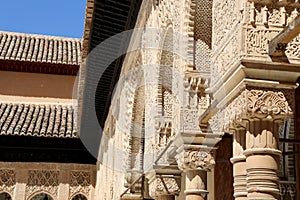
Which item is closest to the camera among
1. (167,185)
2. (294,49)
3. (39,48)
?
(294,49)

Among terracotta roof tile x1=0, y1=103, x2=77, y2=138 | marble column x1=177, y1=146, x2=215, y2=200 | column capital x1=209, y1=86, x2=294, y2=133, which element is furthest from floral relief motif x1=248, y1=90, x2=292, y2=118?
terracotta roof tile x1=0, y1=103, x2=77, y2=138

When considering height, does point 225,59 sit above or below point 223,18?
Result: below

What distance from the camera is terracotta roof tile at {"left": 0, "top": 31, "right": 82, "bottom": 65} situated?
20.9 meters

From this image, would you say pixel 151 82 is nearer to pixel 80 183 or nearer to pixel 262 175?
pixel 262 175

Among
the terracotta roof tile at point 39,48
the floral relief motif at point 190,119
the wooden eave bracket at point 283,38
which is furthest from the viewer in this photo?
the terracotta roof tile at point 39,48

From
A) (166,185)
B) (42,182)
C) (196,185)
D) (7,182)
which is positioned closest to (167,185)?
(166,185)

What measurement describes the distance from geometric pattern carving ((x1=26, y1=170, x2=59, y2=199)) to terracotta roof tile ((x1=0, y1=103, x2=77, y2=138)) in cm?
117

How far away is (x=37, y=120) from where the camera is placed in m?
18.8

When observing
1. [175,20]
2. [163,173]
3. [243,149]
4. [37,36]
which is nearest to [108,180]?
[163,173]

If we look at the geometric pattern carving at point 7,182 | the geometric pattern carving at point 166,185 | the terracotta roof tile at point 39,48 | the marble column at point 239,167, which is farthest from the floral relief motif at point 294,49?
the terracotta roof tile at point 39,48

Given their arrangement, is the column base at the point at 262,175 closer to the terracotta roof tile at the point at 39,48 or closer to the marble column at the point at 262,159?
the marble column at the point at 262,159

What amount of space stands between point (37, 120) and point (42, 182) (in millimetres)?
2128

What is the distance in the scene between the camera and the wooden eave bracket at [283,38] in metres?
3.58

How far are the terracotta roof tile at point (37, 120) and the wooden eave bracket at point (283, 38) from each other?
1414 cm
